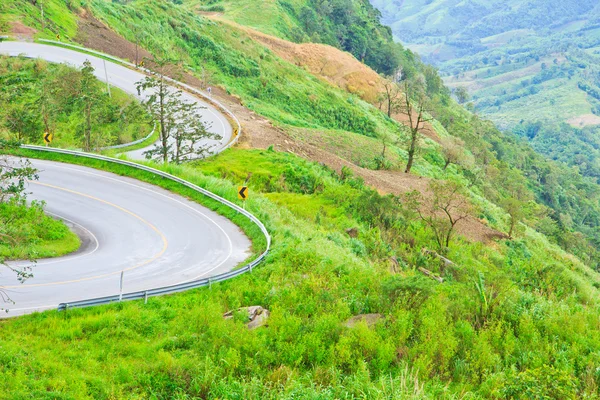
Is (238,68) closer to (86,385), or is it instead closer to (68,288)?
(68,288)

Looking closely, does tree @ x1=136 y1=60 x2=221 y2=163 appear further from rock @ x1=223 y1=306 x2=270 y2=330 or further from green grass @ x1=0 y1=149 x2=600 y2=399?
rock @ x1=223 y1=306 x2=270 y2=330

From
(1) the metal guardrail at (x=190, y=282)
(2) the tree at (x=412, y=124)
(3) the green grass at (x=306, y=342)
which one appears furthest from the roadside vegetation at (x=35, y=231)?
(2) the tree at (x=412, y=124)

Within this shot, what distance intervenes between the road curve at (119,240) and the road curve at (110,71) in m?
12.5

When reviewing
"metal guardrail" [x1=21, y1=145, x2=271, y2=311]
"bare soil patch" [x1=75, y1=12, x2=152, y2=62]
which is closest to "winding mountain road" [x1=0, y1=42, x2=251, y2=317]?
"metal guardrail" [x1=21, y1=145, x2=271, y2=311]

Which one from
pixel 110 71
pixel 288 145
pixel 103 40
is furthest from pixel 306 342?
pixel 103 40

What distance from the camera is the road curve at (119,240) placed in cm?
1359

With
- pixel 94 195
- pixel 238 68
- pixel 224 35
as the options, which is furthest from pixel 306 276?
pixel 224 35

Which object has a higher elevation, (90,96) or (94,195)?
(90,96)

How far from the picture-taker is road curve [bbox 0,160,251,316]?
13.6 m

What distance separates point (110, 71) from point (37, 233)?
28042mm

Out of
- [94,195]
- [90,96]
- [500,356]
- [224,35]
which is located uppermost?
[224,35]

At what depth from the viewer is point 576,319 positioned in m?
13.4

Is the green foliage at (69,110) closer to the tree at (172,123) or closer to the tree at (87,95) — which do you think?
the tree at (87,95)

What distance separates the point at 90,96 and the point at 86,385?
21.0 m
